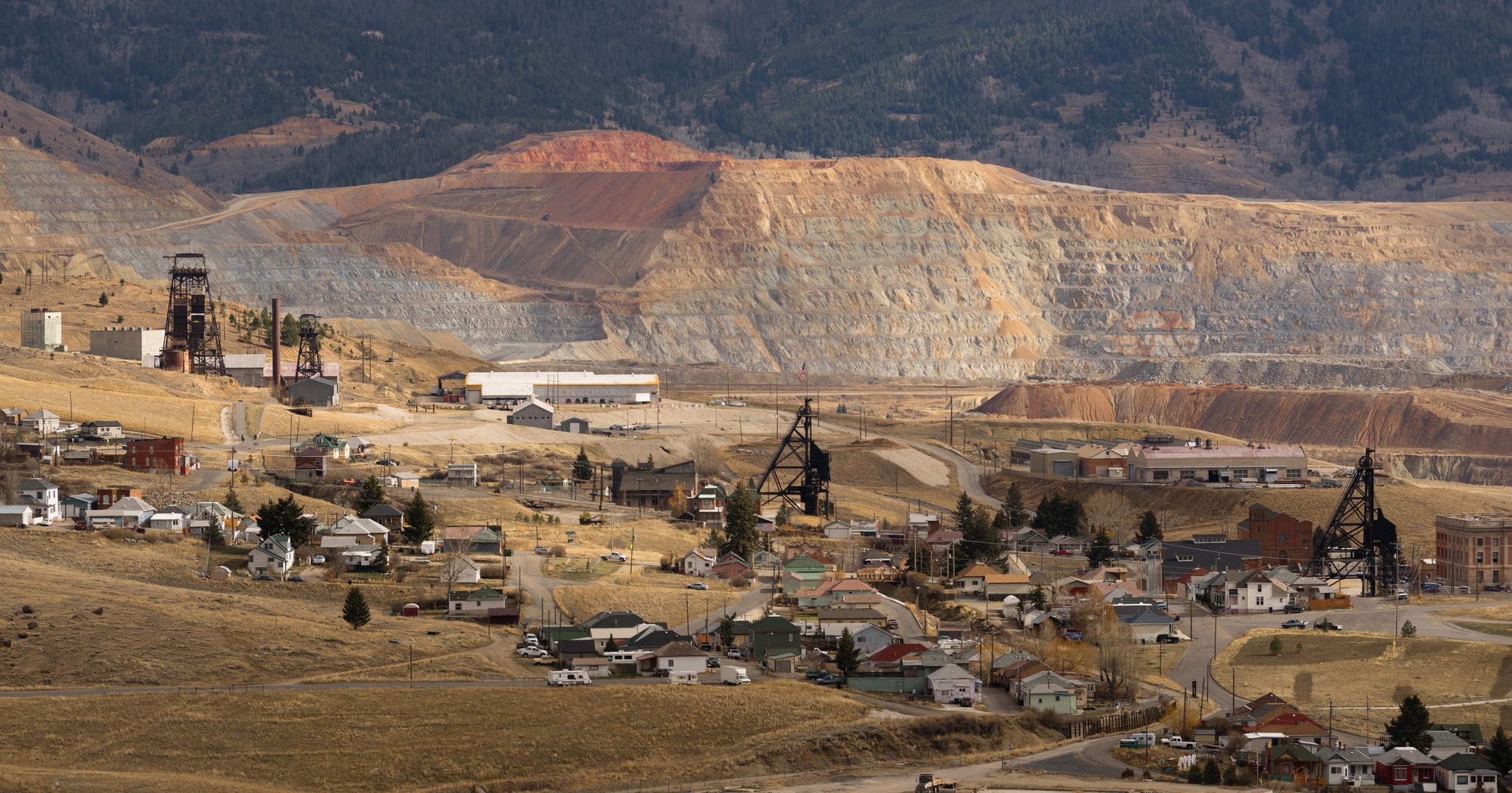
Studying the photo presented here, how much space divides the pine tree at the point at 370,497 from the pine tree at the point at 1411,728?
38803 millimetres

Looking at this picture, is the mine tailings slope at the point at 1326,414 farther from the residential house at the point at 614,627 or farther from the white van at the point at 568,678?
the white van at the point at 568,678

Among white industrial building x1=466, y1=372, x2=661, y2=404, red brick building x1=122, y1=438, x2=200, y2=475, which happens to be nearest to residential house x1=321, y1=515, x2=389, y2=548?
red brick building x1=122, y1=438, x2=200, y2=475

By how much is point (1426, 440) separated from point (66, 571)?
357ft

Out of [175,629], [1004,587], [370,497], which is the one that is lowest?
[175,629]

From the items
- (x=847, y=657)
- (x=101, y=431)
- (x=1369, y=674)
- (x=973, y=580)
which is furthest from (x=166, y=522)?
(x=1369, y=674)

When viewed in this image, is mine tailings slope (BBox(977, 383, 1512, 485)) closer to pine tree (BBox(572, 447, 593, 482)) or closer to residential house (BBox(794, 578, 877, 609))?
pine tree (BBox(572, 447, 593, 482))

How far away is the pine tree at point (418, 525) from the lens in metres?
75.1

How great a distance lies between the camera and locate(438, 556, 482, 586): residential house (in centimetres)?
6794

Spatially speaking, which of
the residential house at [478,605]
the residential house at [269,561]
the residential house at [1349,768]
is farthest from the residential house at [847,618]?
the residential house at [269,561]

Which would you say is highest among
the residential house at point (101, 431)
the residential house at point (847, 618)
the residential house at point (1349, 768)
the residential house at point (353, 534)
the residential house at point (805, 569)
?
the residential house at point (101, 431)

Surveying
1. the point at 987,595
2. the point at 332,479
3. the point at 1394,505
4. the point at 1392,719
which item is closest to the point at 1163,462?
the point at 1394,505

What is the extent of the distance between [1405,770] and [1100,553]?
3291 centimetres

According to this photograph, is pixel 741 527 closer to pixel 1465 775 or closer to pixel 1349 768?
pixel 1349 768

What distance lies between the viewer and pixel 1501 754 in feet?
→ 174
